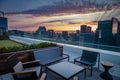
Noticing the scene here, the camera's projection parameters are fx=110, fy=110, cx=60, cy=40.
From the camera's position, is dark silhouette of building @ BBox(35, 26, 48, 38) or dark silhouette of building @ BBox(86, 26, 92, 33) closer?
dark silhouette of building @ BBox(86, 26, 92, 33)

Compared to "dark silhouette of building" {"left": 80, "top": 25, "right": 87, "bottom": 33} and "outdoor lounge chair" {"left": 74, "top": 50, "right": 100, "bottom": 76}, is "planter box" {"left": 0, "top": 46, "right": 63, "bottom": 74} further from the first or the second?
"dark silhouette of building" {"left": 80, "top": 25, "right": 87, "bottom": 33}

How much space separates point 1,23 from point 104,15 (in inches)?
471

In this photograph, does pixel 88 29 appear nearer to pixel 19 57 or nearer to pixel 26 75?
pixel 19 57

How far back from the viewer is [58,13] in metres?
8.30

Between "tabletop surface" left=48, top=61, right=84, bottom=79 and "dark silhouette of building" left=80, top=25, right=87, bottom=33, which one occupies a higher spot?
"dark silhouette of building" left=80, top=25, right=87, bottom=33

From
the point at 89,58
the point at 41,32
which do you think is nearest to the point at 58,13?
the point at 41,32

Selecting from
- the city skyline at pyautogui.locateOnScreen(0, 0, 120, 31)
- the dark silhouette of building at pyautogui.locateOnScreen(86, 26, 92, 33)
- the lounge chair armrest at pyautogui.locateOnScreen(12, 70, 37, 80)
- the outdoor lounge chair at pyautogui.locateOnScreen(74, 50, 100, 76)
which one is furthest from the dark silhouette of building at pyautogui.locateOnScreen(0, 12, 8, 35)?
the lounge chair armrest at pyautogui.locateOnScreen(12, 70, 37, 80)

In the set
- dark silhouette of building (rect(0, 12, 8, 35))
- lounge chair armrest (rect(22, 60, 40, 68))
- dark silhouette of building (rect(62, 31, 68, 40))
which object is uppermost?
dark silhouette of building (rect(0, 12, 8, 35))

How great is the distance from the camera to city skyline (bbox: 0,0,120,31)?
570 centimetres

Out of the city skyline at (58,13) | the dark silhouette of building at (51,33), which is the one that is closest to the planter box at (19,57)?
the city skyline at (58,13)

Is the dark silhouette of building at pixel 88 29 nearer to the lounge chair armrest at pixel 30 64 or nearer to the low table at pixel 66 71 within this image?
the low table at pixel 66 71

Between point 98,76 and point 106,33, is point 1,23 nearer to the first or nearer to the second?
point 106,33

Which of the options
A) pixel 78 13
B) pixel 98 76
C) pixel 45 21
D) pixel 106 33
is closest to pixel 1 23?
pixel 45 21

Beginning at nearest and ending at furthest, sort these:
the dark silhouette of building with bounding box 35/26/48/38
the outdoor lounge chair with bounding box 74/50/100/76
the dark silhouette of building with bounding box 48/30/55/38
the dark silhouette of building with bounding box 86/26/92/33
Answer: the outdoor lounge chair with bounding box 74/50/100/76 → the dark silhouette of building with bounding box 86/26/92/33 → the dark silhouette of building with bounding box 48/30/55/38 → the dark silhouette of building with bounding box 35/26/48/38
